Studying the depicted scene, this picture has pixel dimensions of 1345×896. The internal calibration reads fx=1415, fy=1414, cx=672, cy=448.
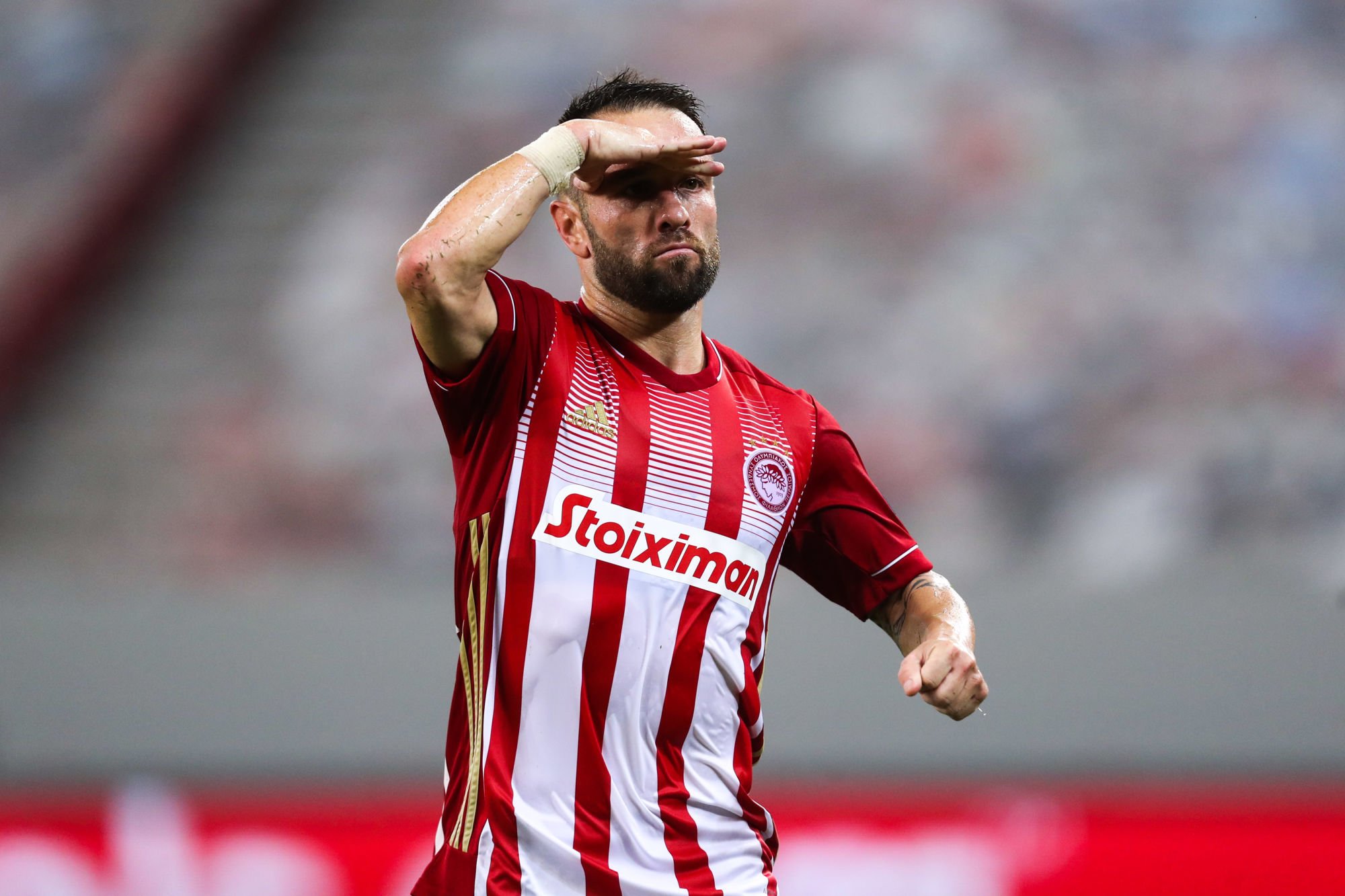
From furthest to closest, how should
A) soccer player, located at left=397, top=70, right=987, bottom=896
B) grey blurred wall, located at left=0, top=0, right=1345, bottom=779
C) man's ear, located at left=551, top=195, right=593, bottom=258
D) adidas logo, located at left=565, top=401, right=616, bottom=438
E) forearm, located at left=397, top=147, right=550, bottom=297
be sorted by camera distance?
grey blurred wall, located at left=0, top=0, right=1345, bottom=779, man's ear, located at left=551, top=195, right=593, bottom=258, adidas logo, located at left=565, top=401, right=616, bottom=438, soccer player, located at left=397, top=70, right=987, bottom=896, forearm, located at left=397, top=147, right=550, bottom=297

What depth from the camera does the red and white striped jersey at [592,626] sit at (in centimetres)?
229

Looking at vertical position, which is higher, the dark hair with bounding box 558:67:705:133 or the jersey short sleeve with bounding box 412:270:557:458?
the dark hair with bounding box 558:67:705:133

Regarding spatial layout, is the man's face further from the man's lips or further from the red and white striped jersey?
the red and white striped jersey

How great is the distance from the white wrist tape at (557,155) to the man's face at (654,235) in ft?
0.54

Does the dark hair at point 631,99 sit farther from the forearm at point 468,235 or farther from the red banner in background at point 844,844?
→ the red banner in background at point 844,844

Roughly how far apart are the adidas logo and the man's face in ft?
0.79

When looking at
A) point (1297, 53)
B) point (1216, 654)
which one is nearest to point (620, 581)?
point (1216, 654)

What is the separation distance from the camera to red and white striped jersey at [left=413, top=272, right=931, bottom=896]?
229 cm

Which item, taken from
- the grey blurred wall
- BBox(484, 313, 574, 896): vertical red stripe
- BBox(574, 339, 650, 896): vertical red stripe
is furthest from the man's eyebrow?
the grey blurred wall

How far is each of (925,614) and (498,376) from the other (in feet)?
3.10

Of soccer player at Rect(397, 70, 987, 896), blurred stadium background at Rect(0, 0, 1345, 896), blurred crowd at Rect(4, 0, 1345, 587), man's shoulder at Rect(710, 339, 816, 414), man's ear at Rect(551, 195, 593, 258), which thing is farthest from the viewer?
blurred crowd at Rect(4, 0, 1345, 587)

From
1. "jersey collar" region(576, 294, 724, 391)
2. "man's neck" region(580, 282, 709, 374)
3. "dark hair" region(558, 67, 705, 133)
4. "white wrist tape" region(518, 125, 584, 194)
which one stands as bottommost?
"jersey collar" region(576, 294, 724, 391)

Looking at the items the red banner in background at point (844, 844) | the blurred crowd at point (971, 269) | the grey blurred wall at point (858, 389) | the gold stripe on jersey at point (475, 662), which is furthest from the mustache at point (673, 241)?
the blurred crowd at point (971, 269)

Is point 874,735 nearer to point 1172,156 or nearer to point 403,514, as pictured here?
point 403,514
